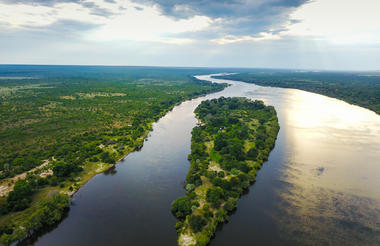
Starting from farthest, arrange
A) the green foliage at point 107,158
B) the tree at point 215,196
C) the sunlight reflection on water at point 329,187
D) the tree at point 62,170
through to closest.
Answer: the green foliage at point 107,158 < the tree at point 62,170 < the tree at point 215,196 < the sunlight reflection on water at point 329,187

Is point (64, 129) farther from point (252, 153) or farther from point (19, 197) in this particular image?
point (252, 153)

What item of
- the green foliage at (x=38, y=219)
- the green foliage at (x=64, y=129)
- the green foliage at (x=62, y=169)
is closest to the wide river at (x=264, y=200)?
the green foliage at (x=38, y=219)

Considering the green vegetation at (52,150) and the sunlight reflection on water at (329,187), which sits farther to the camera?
the green vegetation at (52,150)

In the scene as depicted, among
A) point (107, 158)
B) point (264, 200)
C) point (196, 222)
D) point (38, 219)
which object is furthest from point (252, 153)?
point (38, 219)

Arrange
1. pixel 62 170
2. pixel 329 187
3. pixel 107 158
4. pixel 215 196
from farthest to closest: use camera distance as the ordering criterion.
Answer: pixel 107 158
pixel 62 170
pixel 329 187
pixel 215 196

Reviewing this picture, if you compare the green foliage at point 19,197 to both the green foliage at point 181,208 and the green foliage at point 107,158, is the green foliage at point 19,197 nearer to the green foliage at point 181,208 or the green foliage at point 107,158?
the green foliage at point 107,158

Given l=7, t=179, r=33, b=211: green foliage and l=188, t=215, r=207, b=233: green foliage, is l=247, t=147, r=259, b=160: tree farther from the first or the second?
l=7, t=179, r=33, b=211: green foliage
